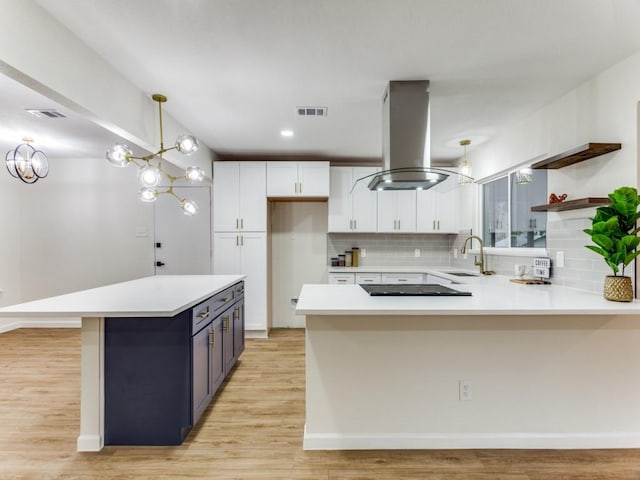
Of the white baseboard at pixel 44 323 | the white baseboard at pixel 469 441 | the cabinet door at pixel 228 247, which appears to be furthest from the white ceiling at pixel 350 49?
the white baseboard at pixel 44 323

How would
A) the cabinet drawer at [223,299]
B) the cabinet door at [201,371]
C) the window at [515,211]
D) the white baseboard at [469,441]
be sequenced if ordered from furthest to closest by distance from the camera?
the window at [515,211]
the cabinet drawer at [223,299]
the cabinet door at [201,371]
the white baseboard at [469,441]

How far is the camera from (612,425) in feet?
6.85

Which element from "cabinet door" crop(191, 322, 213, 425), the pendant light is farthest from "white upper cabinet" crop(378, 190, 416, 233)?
A: "cabinet door" crop(191, 322, 213, 425)

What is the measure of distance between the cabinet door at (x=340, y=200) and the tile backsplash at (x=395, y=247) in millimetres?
356

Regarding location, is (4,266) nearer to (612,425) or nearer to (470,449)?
(470,449)

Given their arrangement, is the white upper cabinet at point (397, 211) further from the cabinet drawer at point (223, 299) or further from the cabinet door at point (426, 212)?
the cabinet drawer at point (223, 299)

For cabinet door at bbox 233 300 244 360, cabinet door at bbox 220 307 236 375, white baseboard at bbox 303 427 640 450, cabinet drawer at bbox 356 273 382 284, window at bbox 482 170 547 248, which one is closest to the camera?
white baseboard at bbox 303 427 640 450

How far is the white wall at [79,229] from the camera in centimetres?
504

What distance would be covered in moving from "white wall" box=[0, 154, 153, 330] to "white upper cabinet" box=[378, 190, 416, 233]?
11.2ft

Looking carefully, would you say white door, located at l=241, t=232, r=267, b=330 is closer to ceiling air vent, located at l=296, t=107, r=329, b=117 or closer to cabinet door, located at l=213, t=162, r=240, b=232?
cabinet door, located at l=213, t=162, r=240, b=232

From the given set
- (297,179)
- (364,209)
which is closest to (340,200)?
(364,209)

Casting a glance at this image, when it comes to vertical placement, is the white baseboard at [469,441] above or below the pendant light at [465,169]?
below

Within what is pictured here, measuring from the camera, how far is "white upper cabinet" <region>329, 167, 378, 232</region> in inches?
185

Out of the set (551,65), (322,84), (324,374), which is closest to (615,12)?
(551,65)
